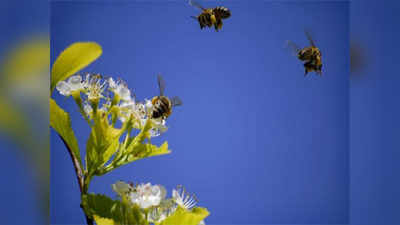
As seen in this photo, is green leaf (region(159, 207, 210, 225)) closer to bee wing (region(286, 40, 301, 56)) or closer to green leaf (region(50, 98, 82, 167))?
green leaf (region(50, 98, 82, 167))

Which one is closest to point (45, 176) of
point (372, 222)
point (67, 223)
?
point (372, 222)

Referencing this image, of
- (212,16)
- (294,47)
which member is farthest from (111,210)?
(294,47)

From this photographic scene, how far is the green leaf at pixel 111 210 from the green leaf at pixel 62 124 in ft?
0.24

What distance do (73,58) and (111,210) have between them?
215 millimetres

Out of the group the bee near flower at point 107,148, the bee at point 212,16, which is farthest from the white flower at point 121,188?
the bee at point 212,16

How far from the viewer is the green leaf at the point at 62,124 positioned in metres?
0.54

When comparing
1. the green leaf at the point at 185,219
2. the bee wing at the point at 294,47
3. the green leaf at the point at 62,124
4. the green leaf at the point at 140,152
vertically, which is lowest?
the green leaf at the point at 185,219

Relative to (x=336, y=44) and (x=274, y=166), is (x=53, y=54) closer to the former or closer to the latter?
(x=274, y=166)

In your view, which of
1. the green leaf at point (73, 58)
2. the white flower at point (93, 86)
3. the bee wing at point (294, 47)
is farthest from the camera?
the bee wing at point (294, 47)

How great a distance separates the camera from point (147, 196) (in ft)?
1.72

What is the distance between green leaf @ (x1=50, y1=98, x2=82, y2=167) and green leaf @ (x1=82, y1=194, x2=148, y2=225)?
0.07 metres

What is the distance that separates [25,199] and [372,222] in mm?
546

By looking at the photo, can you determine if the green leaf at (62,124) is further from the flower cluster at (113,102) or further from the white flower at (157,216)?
the white flower at (157,216)

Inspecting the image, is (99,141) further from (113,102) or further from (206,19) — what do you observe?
(206,19)
